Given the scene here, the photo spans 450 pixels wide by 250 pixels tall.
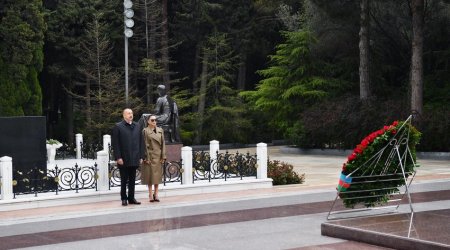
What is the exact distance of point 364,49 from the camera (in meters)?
32.3

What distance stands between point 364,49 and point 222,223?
21845 millimetres

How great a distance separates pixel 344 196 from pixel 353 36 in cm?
2535

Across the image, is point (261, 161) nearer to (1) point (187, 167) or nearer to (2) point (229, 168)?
(2) point (229, 168)

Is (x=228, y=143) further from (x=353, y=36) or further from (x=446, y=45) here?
(x=446, y=45)

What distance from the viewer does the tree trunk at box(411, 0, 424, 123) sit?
29562 millimetres

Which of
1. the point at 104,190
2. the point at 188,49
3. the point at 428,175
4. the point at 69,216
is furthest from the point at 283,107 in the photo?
the point at 69,216

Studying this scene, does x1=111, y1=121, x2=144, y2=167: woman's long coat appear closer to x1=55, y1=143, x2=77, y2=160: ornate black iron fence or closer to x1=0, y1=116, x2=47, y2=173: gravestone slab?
x1=0, y1=116, x2=47, y2=173: gravestone slab

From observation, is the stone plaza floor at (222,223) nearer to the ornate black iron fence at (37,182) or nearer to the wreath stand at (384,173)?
the wreath stand at (384,173)

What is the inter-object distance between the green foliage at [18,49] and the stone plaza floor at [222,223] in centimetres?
1877

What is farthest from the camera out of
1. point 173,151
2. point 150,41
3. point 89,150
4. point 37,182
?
point 150,41

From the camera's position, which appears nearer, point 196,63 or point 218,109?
point 218,109

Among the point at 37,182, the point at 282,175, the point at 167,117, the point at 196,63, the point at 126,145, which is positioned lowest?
the point at 282,175

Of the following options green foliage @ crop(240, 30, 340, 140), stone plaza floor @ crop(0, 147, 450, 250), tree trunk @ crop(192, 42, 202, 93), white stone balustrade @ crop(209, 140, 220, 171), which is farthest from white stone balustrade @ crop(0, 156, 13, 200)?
tree trunk @ crop(192, 42, 202, 93)

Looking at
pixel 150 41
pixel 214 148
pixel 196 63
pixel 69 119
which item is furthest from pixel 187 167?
pixel 196 63
